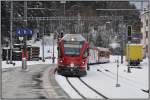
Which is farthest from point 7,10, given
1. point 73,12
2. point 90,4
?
point 90,4

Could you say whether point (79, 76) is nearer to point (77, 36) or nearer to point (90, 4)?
point (77, 36)

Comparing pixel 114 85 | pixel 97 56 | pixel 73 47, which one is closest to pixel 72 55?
pixel 73 47

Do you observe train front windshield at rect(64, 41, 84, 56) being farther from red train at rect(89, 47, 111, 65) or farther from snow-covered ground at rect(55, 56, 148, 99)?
red train at rect(89, 47, 111, 65)

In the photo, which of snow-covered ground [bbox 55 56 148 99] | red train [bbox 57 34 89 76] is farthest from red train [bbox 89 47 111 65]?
red train [bbox 57 34 89 76]

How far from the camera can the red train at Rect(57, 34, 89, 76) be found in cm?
3812

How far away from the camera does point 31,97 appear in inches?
863

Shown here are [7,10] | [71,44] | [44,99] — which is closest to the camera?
[44,99]

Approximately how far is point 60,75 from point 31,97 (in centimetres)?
1700

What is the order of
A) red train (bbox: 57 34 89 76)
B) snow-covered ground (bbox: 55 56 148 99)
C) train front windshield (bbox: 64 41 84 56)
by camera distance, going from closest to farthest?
snow-covered ground (bbox: 55 56 148 99)
red train (bbox: 57 34 89 76)
train front windshield (bbox: 64 41 84 56)

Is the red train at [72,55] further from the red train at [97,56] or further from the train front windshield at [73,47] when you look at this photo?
the red train at [97,56]

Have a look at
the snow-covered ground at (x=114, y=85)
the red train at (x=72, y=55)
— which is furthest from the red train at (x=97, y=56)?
the red train at (x=72, y=55)

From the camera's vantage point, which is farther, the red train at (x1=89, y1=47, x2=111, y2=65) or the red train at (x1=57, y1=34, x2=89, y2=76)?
the red train at (x1=89, y1=47, x2=111, y2=65)

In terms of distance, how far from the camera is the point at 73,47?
38.7 metres

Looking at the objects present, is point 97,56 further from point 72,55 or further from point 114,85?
point 114,85
